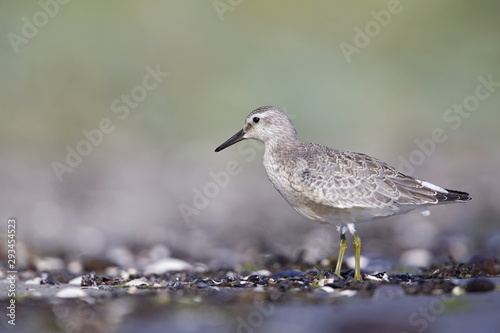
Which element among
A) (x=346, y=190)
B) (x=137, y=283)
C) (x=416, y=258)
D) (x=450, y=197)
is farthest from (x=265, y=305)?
(x=416, y=258)

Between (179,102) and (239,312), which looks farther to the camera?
(179,102)

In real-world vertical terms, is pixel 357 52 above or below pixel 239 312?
above

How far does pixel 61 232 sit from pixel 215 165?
5363mm

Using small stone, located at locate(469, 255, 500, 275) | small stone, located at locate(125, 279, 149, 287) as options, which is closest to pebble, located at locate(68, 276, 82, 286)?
small stone, located at locate(125, 279, 149, 287)

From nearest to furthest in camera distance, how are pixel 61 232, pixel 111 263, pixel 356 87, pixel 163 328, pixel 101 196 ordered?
pixel 163 328 < pixel 111 263 < pixel 61 232 < pixel 101 196 < pixel 356 87

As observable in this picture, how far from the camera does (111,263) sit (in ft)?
28.4

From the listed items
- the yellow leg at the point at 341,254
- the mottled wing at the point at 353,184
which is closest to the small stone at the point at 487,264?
the mottled wing at the point at 353,184

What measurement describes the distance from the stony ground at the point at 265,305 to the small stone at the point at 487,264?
45 cm

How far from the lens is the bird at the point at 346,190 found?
6.79m

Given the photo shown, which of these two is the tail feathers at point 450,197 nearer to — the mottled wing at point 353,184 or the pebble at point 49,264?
the mottled wing at point 353,184

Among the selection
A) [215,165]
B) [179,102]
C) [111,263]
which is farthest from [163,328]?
[179,102]

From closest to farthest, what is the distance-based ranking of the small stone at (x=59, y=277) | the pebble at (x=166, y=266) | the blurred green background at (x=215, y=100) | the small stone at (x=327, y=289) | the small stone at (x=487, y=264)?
the small stone at (x=327, y=289) → the small stone at (x=487, y=264) → the small stone at (x=59, y=277) → the pebble at (x=166, y=266) → the blurred green background at (x=215, y=100)

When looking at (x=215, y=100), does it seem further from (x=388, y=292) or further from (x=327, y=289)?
(x=388, y=292)

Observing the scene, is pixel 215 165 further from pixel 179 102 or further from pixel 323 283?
pixel 323 283
